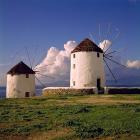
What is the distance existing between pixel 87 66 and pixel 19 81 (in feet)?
34.4

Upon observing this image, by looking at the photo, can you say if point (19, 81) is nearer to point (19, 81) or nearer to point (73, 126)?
point (19, 81)

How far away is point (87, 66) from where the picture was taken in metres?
43.3

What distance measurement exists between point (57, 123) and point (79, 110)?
4.87m

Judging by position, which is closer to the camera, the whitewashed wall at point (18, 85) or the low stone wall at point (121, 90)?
the low stone wall at point (121, 90)

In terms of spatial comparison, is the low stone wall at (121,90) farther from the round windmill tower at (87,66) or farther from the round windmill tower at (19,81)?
the round windmill tower at (19,81)

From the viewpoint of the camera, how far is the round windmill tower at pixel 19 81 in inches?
1839

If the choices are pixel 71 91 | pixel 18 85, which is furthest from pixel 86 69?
pixel 18 85

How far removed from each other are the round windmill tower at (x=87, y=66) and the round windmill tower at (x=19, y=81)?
713cm

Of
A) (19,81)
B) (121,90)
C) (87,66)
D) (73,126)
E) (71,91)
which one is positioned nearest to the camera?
(73,126)

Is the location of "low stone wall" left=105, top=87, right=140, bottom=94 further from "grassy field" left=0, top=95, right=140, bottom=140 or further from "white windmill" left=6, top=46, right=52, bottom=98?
"grassy field" left=0, top=95, right=140, bottom=140

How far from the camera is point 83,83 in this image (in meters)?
43.5

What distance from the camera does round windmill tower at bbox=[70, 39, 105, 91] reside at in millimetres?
43375

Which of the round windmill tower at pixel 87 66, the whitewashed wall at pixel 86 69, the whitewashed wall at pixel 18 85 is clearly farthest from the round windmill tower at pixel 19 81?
the whitewashed wall at pixel 86 69

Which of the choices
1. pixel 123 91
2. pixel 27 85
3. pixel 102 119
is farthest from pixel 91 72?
pixel 102 119
